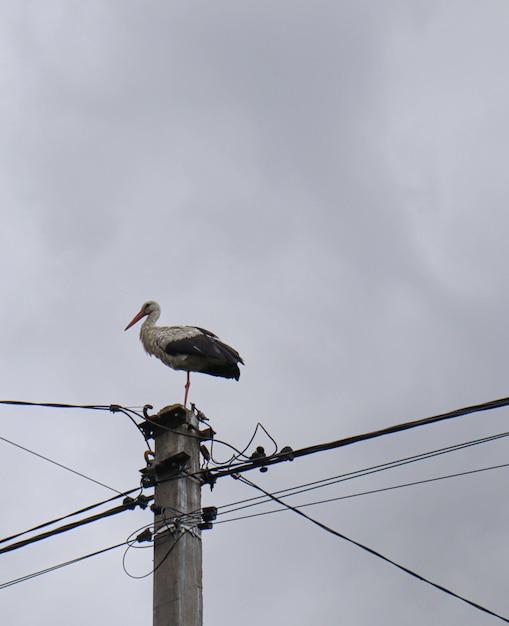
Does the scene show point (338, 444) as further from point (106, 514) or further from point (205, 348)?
point (205, 348)

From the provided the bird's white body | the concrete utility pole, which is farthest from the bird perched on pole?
the concrete utility pole

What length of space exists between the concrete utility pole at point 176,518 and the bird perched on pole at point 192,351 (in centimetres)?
418

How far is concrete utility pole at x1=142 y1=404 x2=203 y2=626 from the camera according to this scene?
588 cm

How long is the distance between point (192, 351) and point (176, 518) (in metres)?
4.99

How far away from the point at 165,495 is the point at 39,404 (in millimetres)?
A: 1417

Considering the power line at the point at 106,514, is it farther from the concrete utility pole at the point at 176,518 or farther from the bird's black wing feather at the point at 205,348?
the bird's black wing feather at the point at 205,348

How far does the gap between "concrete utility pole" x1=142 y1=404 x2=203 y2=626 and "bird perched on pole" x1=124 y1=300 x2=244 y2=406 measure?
13.7ft

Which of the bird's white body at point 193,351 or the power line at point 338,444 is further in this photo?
the bird's white body at point 193,351

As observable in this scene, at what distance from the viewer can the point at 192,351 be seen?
36.4ft

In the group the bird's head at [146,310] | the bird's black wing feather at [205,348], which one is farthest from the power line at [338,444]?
the bird's head at [146,310]

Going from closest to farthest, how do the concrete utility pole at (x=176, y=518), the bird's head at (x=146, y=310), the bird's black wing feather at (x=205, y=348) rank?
the concrete utility pole at (x=176, y=518), the bird's black wing feather at (x=205, y=348), the bird's head at (x=146, y=310)

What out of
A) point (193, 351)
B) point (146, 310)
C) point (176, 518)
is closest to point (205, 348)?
point (193, 351)

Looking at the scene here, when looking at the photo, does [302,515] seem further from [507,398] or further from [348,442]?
[507,398]

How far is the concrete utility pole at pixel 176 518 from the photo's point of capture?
5.88m
